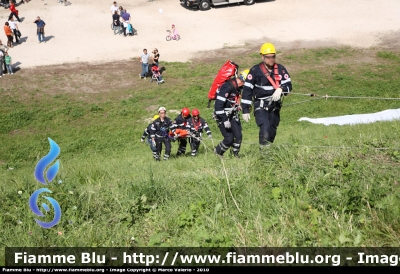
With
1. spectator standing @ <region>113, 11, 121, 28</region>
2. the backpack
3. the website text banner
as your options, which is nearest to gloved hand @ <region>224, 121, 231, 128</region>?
the backpack

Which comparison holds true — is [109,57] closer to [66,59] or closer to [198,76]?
→ [66,59]

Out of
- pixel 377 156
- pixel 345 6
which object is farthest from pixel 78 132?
pixel 345 6

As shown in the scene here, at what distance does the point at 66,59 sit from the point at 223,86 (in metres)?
19.1

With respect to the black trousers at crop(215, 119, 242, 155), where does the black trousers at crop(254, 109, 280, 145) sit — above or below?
above

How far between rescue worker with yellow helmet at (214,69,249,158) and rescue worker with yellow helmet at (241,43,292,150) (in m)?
0.74

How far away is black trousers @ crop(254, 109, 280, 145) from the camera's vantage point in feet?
30.4

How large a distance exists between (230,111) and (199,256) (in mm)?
5226

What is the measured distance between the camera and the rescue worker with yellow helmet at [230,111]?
9961mm

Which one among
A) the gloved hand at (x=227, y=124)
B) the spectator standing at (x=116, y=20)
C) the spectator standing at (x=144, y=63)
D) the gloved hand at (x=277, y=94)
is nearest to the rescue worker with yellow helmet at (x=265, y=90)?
the gloved hand at (x=277, y=94)

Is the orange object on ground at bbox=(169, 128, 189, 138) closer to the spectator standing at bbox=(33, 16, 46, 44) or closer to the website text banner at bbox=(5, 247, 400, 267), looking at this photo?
the website text banner at bbox=(5, 247, 400, 267)

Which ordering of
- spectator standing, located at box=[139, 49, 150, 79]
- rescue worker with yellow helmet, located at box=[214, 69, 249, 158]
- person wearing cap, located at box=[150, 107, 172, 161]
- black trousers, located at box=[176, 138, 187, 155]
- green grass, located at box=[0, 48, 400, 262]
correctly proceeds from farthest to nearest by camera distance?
spectator standing, located at box=[139, 49, 150, 79], black trousers, located at box=[176, 138, 187, 155], person wearing cap, located at box=[150, 107, 172, 161], rescue worker with yellow helmet, located at box=[214, 69, 249, 158], green grass, located at box=[0, 48, 400, 262]

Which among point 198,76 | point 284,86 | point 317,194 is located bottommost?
point 198,76

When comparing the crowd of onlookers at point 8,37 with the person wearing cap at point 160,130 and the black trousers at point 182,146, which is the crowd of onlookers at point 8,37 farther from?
the black trousers at point 182,146

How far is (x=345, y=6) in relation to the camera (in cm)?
3356
